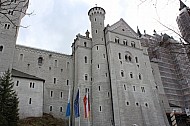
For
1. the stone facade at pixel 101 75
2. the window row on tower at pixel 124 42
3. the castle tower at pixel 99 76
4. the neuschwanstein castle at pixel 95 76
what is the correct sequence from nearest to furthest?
1. the neuschwanstein castle at pixel 95 76
2. the castle tower at pixel 99 76
3. the stone facade at pixel 101 75
4. the window row on tower at pixel 124 42

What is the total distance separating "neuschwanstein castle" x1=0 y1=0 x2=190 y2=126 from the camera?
30297mm

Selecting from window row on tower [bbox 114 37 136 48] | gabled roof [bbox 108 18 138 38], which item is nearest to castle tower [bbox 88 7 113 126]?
gabled roof [bbox 108 18 138 38]

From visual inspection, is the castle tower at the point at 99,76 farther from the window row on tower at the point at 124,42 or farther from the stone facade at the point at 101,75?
the window row on tower at the point at 124,42

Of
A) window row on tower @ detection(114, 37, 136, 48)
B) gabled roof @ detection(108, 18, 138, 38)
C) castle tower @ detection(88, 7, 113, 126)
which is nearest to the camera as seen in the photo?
castle tower @ detection(88, 7, 113, 126)

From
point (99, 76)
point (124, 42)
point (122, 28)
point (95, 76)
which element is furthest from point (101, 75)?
point (122, 28)

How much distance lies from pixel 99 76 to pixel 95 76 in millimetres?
769

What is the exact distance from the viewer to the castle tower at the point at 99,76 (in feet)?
101

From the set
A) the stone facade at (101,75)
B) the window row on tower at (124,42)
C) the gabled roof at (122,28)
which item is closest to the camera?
the stone facade at (101,75)

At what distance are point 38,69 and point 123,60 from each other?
15.8 m

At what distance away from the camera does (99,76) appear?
34219mm

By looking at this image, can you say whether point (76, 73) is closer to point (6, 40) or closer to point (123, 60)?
point (123, 60)

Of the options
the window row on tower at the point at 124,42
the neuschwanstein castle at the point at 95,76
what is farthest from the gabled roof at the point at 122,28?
the window row on tower at the point at 124,42

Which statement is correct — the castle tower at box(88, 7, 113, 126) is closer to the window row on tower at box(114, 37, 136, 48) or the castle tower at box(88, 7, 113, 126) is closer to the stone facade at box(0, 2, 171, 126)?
the stone facade at box(0, 2, 171, 126)

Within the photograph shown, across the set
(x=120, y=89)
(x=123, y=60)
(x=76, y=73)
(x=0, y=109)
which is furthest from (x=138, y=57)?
(x=0, y=109)
